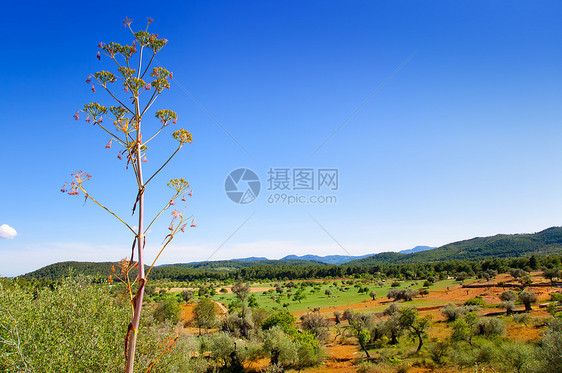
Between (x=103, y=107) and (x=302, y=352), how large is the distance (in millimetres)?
31062

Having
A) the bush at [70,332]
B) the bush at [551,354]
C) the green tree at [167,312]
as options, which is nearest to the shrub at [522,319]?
the bush at [551,354]

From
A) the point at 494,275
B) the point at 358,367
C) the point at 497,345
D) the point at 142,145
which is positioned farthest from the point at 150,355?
the point at 494,275

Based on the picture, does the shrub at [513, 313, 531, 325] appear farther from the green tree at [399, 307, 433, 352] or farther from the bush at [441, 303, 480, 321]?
the green tree at [399, 307, 433, 352]

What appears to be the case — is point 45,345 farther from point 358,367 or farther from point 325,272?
point 325,272

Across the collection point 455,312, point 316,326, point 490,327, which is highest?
point 490,327

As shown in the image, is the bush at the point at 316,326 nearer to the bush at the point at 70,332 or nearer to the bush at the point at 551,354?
the bush at the point at 551,354

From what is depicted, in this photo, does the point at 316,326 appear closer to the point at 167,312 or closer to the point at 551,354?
the point at 167,312

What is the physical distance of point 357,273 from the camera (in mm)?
144125

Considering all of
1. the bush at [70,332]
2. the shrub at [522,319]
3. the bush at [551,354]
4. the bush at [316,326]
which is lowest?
the bush at [316,326]

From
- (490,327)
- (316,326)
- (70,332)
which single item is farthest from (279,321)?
(70,332)

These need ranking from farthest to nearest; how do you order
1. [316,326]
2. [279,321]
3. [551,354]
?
[316,326], [279,321], [551,354]

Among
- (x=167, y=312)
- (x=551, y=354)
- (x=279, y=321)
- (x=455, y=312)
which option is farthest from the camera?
(x=167, y=312)

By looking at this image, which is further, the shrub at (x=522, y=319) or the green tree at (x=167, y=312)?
the green tree at (x=167, y=312)

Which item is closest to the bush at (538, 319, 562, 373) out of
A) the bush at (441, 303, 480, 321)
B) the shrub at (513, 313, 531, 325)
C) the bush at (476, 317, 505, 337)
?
the bush at (476, 317, 505, 337)
